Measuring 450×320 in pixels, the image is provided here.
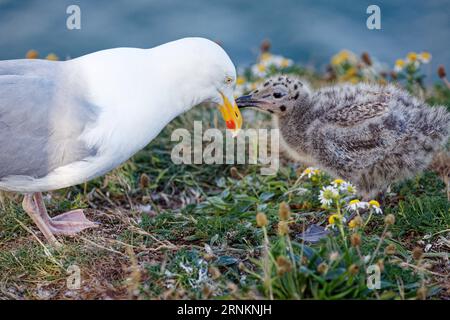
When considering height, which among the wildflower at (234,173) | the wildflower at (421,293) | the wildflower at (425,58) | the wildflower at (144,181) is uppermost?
the wildflower at (425,58)

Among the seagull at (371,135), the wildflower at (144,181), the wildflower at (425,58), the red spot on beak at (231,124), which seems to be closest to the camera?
the seagull at (371,135)

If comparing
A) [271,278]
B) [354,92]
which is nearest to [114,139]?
[271,278]

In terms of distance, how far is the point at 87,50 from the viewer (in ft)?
39.2

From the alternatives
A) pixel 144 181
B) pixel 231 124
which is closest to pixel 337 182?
pixel 231 124

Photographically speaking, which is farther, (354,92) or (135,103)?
(354,92)

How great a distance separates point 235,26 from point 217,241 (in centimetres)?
814

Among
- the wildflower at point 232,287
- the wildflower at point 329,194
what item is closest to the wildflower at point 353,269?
the wildflower at point 232,287

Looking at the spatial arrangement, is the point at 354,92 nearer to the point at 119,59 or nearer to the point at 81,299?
the point at 119,59

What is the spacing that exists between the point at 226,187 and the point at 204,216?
0.64m

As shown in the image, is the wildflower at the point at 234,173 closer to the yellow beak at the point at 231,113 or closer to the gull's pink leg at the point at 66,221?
the yellow beak at the point at 231,113

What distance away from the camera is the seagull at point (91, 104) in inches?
191

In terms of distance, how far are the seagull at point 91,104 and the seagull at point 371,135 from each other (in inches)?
32.7

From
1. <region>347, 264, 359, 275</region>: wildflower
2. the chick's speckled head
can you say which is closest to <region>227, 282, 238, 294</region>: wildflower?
<region>347, 264, 359, 275</region>: wildflower

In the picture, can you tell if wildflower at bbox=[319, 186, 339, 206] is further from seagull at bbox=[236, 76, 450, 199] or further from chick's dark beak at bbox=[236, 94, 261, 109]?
chick's dark beak at bbox=[236, 94, 261, 109]
